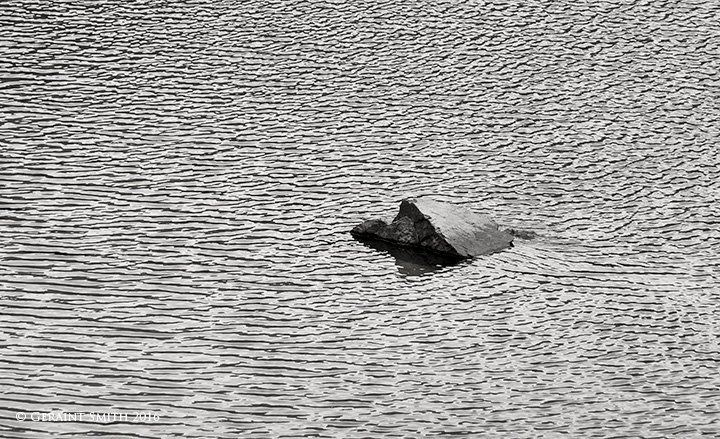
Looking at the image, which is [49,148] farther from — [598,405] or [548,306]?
[598,405]

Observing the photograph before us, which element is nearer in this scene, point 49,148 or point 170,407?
point 170,407

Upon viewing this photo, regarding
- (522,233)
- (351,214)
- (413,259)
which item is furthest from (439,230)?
(351,214)

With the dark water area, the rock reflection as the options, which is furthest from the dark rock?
the rock reflection

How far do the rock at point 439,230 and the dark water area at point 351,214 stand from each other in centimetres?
50

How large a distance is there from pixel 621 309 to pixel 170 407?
8934 mm

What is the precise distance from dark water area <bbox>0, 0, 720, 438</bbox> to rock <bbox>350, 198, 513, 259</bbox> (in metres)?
0.50

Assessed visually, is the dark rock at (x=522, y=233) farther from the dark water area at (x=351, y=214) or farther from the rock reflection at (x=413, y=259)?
the rock reflection at (x=413, y=259)

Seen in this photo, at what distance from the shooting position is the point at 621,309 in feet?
80.9

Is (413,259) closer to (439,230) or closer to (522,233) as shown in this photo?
(439,230)

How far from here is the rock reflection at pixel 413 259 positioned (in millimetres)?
26359

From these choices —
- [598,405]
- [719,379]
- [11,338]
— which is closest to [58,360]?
[11,338]

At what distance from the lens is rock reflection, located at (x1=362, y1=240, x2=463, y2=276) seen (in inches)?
1038

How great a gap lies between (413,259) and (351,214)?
2183mm

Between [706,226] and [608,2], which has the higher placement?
[608,2]
